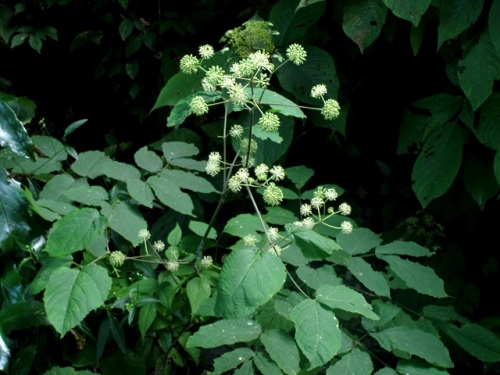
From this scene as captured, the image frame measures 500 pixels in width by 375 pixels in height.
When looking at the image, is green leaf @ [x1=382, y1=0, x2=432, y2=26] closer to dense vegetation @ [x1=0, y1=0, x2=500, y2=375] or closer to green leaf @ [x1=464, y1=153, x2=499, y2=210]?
dense vegetation @ [x1=0, y1=0, x2=500, y2=375]

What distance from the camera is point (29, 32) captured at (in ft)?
10.3

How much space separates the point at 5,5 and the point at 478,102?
8.32 ft

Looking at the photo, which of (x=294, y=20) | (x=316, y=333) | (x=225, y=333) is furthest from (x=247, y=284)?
(x=294, y=20)

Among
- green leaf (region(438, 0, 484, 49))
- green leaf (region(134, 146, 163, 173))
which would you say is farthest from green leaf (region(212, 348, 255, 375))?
green leaf (region(438, 0, 484, 49))

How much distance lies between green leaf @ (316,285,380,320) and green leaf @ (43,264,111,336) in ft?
1.92

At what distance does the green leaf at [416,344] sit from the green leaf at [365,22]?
99 centimetres

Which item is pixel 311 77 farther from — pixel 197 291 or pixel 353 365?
pixel 353 365

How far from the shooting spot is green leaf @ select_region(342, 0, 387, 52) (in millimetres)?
2033

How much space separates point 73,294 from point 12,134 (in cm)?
47

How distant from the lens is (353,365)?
4.97 feet

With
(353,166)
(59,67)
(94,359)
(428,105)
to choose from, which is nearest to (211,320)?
(94,359)

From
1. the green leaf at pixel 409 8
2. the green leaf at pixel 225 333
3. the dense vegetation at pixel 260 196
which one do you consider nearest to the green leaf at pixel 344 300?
the dense vegetation at pixel 260 196

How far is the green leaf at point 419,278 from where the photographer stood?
67.7 inches

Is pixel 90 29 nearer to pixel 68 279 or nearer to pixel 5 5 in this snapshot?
pixel 5 5
